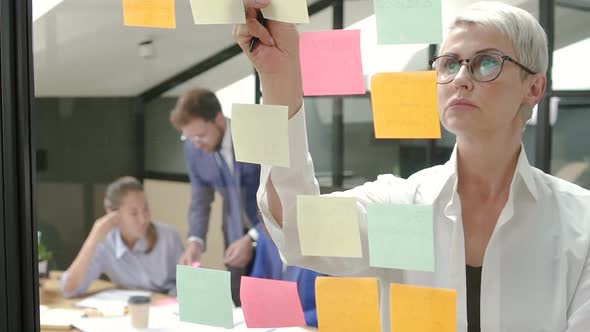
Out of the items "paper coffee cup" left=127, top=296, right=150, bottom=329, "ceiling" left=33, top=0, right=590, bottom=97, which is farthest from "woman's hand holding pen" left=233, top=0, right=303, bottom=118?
"ceiling" left=33, top=0, right=590, bottom=97

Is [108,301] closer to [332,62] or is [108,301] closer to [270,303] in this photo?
[270,303]

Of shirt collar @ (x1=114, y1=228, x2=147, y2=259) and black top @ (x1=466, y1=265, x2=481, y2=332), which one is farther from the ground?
black top @ (x1=466, y1=265, x2=481, y2=332)

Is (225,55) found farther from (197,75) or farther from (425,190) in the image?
(425,190)

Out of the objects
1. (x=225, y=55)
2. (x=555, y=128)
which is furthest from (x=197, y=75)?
(x=555, y=128)

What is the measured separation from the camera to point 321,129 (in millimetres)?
3559

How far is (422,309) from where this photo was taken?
2.52 feet

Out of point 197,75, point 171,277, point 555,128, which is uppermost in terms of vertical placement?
point 197,75

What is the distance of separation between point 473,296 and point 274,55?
1.34 feet

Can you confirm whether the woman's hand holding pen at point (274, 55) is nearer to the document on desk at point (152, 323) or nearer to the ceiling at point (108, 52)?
the document on desk at point (152, 323)

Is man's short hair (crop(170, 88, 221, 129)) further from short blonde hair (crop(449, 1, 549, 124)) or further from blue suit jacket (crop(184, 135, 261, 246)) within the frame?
short blonde hair (crop(449, 1, 549, 124))

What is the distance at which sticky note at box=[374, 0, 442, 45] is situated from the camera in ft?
2.40

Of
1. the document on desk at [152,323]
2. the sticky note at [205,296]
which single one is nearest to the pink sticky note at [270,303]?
the sticky note at [205,296]

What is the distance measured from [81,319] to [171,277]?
0.82 meters

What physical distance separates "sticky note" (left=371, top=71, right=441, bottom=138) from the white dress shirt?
0.36 ft
